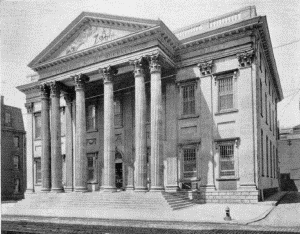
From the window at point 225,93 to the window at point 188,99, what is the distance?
1.90m

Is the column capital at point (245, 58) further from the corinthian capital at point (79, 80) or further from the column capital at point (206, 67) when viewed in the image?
the corinthian capital at point (79, 80)

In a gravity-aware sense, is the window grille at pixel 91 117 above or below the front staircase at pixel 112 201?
above

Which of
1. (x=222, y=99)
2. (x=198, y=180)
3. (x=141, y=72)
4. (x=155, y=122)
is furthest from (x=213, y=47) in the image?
(x=198, y=180)

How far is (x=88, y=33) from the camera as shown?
906 inches

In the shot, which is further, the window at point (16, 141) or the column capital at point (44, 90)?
the window at point (16, 141)

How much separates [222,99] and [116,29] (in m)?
8.42

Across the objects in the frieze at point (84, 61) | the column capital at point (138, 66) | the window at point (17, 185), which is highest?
the frieze at point (84, 61)

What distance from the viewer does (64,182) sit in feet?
90.1

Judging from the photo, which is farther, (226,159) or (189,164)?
(189,164)

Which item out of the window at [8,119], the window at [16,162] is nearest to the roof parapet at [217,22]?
the window at [8,119]

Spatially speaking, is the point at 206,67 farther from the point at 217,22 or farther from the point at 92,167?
the point at 92,167

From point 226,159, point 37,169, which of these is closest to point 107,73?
point 226,159

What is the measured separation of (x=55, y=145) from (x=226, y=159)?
1256 cm

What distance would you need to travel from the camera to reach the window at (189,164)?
840 inches
